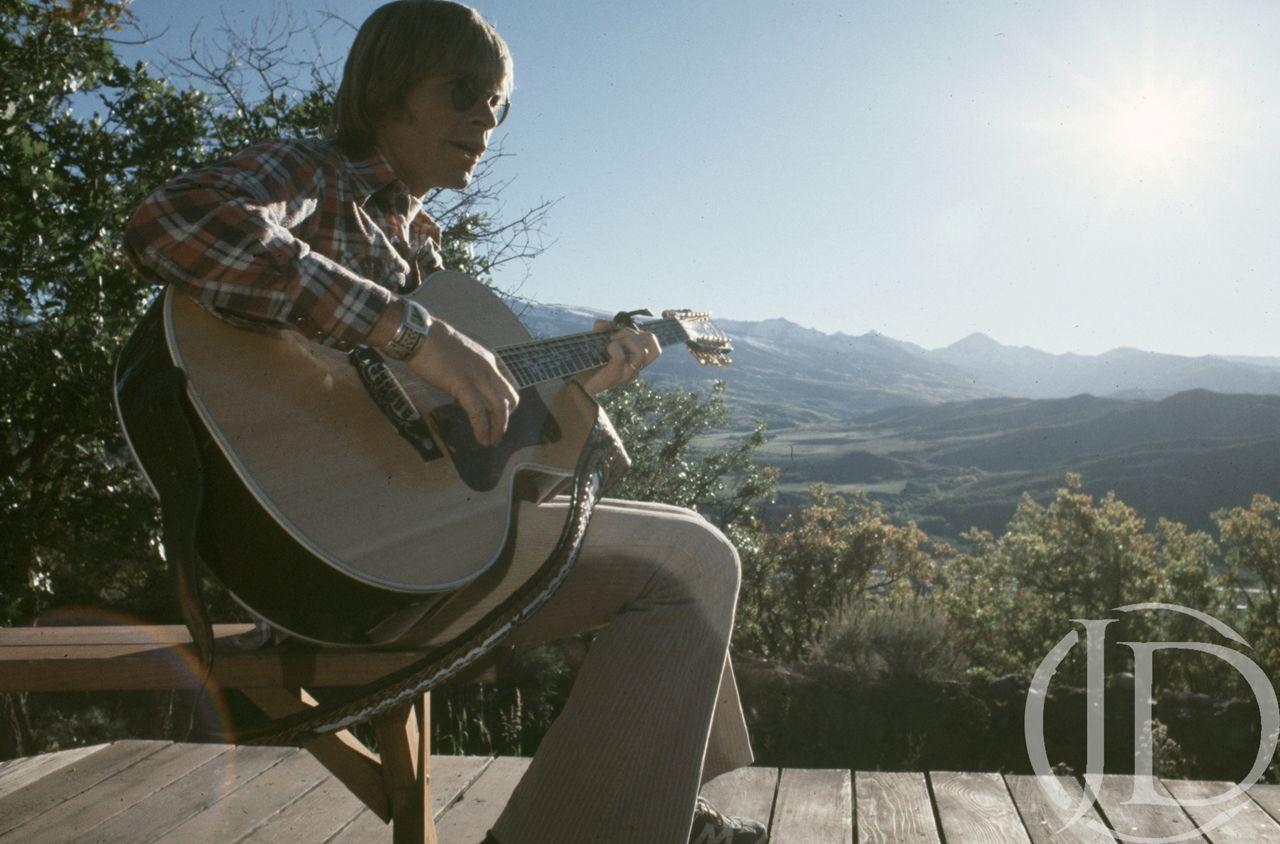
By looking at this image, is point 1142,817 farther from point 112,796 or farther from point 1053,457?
point 1053,457

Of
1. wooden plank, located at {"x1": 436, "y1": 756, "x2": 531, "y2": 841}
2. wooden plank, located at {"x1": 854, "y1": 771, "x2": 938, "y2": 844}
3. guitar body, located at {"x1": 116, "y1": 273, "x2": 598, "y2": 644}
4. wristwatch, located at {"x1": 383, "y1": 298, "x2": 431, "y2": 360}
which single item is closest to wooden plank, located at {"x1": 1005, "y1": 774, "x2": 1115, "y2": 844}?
wooden plank, located at {"x1": 854, "y1": 771, "x2": 938, "y2": 844}

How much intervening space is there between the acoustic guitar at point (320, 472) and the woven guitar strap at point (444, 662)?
76 millimetres

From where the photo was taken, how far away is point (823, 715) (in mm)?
5812

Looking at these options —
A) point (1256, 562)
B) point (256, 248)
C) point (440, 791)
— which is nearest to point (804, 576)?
point (1256, 562)

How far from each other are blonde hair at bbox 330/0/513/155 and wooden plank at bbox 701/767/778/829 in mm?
1866

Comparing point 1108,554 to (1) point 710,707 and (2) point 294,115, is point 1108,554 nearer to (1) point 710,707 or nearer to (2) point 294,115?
(2) point 294,115

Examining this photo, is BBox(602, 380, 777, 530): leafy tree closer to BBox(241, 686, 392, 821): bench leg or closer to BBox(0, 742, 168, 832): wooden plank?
BBox(0, 742, 168, 832): wooden plank

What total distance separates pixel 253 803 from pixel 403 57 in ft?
6.88

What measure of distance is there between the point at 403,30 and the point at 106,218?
7.93ft

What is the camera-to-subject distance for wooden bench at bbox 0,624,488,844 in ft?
5.30

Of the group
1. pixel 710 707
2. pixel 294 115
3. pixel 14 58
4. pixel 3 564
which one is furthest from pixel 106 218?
pixel 710 707

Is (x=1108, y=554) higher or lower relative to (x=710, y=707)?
lower

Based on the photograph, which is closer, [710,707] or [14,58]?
[710,707]

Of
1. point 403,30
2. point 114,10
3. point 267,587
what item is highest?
point 114,10
